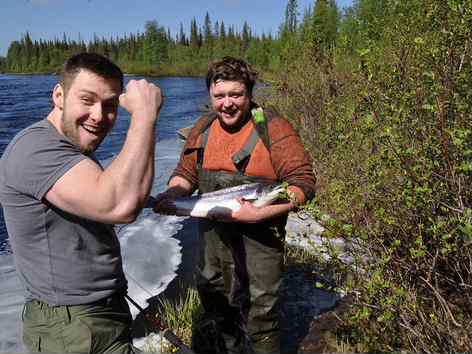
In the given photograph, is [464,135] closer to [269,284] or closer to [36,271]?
[269,284]

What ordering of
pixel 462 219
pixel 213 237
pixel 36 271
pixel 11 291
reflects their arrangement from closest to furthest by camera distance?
pixel 36 271 < pixel 462 219 < pixel 213 237 < pixel 11 291

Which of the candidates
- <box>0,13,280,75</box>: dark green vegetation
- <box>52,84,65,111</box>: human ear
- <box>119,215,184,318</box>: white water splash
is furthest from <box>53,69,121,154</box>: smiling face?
<box>0,13,280,75</box>: dark green vegetation

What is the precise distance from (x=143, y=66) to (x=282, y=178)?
11273cm

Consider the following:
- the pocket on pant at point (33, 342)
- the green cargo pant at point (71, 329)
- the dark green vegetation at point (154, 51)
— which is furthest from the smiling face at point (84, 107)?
the dark green vegetation at point (154, 51)

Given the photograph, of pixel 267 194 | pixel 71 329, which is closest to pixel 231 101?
pixel 267 194

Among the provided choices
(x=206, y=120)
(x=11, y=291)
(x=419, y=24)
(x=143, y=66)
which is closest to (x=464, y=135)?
(x=206, y=120)

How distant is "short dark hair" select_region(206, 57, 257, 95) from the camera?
10.9 ft

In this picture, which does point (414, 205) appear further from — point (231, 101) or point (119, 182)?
point (119, 182)

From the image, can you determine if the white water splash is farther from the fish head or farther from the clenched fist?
the clenched fist

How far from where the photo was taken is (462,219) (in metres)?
2.40

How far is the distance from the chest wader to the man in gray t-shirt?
146 centimetres

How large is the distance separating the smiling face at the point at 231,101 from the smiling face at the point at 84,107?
144cm

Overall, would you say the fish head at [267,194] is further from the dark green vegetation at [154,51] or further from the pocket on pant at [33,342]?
the dark green vegetation at [154,51]

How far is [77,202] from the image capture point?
5.43 feet
